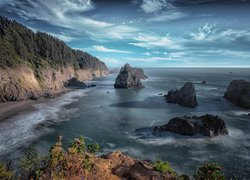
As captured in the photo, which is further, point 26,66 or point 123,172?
point 26,66

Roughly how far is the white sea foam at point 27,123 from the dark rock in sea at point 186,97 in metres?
42.6

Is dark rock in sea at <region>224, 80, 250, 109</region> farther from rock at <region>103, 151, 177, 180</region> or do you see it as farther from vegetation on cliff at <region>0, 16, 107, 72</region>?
vegetation on cliff at <region>0, 16, 107, 72</region>

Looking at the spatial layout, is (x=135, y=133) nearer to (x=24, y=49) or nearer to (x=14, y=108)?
(x=14, y=108)

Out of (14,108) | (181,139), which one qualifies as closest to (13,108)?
(14,108)

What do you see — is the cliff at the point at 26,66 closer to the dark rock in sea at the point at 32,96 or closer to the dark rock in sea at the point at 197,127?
the dark rock in sea at the point at 32,96

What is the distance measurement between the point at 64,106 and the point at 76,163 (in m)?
68.0

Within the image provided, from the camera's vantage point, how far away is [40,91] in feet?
362

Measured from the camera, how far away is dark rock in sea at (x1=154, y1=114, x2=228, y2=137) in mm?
56312

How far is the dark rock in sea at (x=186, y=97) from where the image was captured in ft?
300

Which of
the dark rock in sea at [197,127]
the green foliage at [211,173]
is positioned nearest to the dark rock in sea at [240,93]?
the dark rock in sea at [197,127]

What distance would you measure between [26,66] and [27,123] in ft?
166

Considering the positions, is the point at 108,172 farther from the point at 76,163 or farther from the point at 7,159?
the point at 7,159

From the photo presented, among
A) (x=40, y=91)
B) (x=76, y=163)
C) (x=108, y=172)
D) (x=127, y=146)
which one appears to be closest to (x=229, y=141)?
(x=127, y=146)

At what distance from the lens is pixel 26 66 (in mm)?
108000
